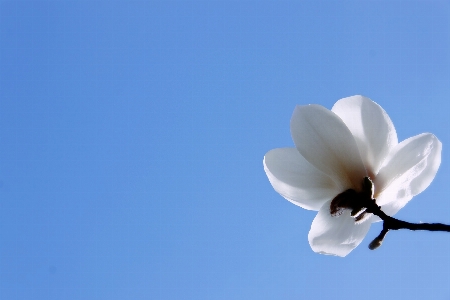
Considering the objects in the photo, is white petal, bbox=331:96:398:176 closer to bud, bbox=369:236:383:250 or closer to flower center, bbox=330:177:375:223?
→ flower center, bbox=330:177:375:223

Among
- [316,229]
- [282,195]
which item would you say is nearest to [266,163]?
[282,195]

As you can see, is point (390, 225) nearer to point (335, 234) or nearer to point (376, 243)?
point (376, 243)

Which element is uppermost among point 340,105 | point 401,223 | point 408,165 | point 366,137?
point 340,105

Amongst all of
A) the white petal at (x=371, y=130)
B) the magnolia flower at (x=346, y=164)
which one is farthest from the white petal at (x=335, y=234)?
the white petal at (x=371, y=130)

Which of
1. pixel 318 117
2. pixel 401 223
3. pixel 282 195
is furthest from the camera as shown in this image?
pixel 282 195

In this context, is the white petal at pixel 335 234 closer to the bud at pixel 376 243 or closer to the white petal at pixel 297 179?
the white petal at pixel 297 179

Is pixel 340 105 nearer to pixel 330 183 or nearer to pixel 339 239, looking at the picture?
pixel 330 183
